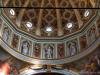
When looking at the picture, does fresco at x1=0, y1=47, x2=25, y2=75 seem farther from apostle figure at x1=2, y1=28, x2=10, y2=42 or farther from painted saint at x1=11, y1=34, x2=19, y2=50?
painted saint at x1=11, y1=34, x2=19, y2=50

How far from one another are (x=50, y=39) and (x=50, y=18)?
113 inches

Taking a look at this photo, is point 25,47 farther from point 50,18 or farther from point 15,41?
point 50,18

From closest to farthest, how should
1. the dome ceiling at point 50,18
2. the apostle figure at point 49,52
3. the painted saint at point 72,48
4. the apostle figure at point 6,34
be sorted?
the apostle figure at point 6,34
the painted saint at point 72,48
the apostle figure at point 49,52
the dome ceiling at point 50,18

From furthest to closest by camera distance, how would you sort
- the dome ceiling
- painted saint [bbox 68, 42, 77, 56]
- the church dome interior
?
the dome ceiling
painted saint [bbox 68, 42, 77, 56]
the church dome interior

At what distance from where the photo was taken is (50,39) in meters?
20.6

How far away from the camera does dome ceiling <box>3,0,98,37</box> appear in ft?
68.7

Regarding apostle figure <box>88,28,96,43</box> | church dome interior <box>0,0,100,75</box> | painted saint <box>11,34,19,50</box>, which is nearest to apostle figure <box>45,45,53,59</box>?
church dome interior <box>0,0,100,75</box>

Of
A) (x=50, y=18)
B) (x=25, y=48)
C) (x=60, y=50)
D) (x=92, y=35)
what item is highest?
(x=50, y=18)

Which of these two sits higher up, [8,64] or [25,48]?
[25,48]

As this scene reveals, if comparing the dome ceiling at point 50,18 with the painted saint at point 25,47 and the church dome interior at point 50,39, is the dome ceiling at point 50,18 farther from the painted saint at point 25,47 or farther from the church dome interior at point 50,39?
the painted saint at point 25,47

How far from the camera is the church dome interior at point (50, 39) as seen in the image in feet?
59.3

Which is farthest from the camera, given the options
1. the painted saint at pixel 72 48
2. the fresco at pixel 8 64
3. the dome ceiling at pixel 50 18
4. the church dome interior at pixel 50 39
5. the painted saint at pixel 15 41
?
the dome ceiling at pixel 50 18

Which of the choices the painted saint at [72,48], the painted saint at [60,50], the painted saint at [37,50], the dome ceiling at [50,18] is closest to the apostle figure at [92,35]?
the dome ceiling at [50,18]

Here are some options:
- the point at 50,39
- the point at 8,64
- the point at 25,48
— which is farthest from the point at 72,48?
the point at 8,64
